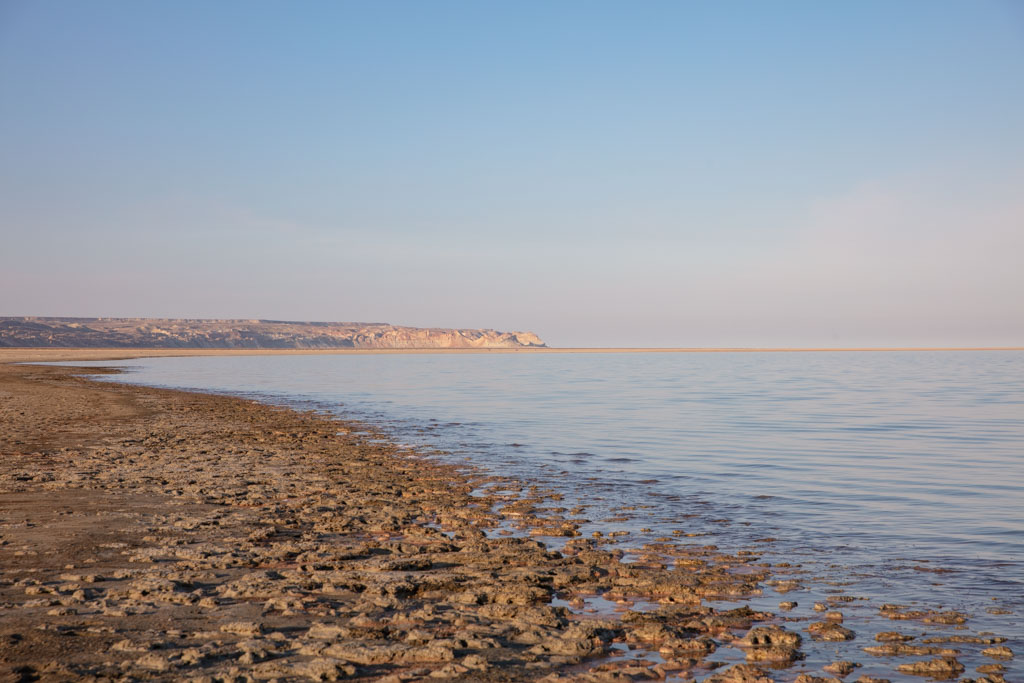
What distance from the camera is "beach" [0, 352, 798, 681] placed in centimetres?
574

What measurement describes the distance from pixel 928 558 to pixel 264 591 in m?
8.06

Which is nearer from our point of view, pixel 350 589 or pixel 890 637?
pixel 890 637

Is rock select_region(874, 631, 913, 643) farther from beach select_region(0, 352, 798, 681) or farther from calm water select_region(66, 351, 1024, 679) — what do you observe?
beach select_region(0, 352, 798, 681)

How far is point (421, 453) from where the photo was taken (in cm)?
1905

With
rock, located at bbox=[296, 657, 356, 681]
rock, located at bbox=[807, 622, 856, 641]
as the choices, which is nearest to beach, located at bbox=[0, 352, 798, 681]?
rock, located at bbox=[296, 657, 356, 681]

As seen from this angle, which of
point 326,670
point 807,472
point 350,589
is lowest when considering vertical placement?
point 807,472

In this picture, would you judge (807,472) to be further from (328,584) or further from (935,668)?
(328,584)

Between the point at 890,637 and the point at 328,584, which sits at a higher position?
the point at 890,637

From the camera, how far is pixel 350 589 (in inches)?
301

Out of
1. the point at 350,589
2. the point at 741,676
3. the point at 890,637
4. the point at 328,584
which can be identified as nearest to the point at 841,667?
the point at 741,676

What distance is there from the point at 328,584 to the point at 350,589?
28 centimetres

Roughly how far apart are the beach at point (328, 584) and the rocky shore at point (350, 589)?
0.03m

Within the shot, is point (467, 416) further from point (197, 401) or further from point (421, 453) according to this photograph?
point (197, 401)

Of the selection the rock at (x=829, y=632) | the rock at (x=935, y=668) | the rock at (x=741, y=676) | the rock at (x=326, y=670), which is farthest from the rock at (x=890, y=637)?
the rock at (x=326, y=670)
